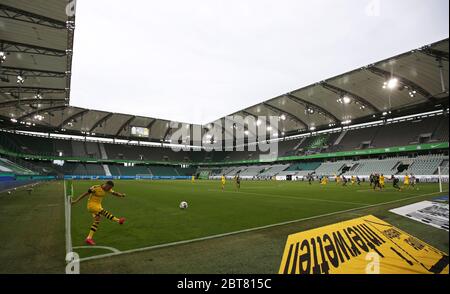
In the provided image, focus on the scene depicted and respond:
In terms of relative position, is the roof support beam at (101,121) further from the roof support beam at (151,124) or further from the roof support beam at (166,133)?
the roof support beam at (166,133)

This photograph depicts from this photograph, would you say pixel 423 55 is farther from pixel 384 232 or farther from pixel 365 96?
pixel 384 232

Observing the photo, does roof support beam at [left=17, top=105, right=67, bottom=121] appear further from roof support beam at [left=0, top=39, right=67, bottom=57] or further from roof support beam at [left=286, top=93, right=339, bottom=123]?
roof support beam at [left=286, top=93, right=339, bottom=123]

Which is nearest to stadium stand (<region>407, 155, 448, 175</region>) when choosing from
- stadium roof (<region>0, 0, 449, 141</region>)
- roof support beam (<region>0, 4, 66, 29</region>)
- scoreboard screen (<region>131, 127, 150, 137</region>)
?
stadium roof (<region>0, 0, 449, 141</region>)

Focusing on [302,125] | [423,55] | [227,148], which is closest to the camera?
[423,55]

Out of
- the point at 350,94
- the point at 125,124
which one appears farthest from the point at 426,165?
the point at 125,124

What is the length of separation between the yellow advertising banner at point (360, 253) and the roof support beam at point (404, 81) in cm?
3749

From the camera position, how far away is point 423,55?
104 feet

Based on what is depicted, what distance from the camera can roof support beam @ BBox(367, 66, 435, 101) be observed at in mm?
37031

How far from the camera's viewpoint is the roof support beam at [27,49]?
81.6 ft

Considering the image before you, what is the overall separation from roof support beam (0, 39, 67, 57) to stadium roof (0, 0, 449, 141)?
80 millimetres

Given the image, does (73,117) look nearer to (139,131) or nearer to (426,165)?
(139,131)

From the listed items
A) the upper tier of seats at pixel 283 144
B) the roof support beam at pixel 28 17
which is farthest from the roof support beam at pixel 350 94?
the roof support beam at pixel 28 17

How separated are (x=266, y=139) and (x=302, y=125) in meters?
17.2
